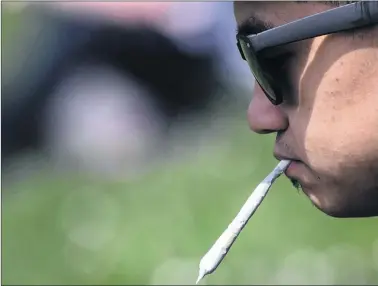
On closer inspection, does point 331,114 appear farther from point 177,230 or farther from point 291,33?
point 177,230

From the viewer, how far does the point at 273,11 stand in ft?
2.37

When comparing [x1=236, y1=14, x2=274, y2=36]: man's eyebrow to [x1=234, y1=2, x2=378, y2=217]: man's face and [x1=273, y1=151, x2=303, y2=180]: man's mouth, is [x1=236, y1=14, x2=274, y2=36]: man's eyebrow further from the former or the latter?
[x1=273, y1=151, x2=303, y2=180]: man's mouth

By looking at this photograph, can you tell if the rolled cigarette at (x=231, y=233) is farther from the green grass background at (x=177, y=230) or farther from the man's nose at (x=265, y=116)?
the green grass background at (x=177, y=230)

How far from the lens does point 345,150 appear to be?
679mm

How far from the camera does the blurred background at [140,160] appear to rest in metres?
2.01

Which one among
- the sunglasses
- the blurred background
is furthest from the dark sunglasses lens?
the blurred background

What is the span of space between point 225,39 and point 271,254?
0.74 meters

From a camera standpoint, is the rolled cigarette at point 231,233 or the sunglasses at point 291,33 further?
the rolled cigarette at point 231,233

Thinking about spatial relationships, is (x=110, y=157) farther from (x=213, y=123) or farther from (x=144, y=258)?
(x=144, y=258)

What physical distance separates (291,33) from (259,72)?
79mm

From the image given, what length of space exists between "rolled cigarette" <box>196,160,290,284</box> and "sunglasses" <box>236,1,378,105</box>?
89 mm

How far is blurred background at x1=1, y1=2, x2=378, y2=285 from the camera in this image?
2010 millimetres

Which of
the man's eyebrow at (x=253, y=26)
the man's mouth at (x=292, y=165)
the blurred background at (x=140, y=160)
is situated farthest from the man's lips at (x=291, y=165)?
the blurred background at (x=140, y=160)

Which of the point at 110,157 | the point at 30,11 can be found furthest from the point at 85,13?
the point at 110,157
